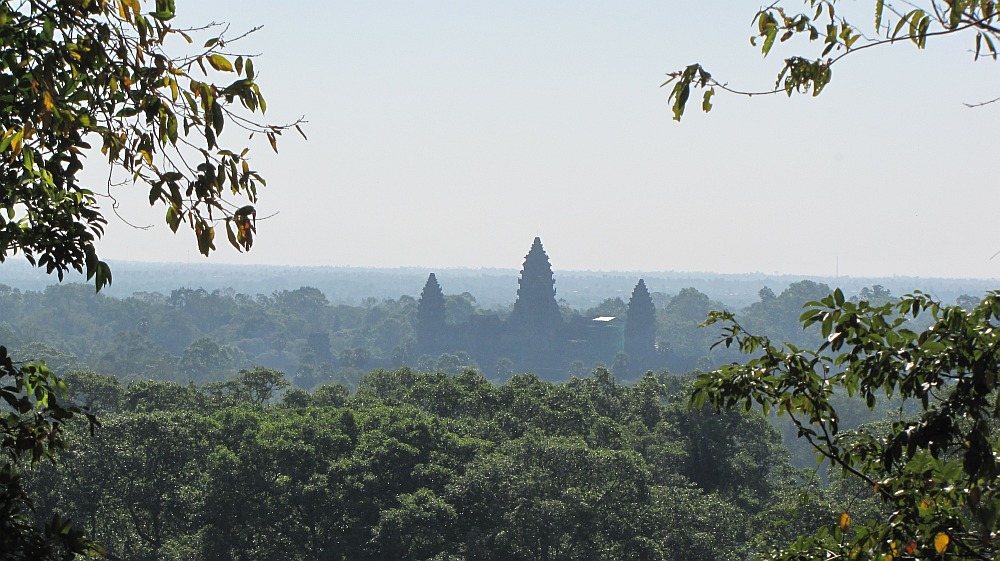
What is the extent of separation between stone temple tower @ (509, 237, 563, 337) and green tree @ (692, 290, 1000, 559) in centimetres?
9463

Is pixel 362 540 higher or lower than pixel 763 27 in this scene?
lower

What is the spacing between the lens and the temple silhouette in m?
102

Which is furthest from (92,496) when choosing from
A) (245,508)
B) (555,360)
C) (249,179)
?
(555,360)

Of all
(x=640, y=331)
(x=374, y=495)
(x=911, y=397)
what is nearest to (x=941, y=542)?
(x=911, y=397)

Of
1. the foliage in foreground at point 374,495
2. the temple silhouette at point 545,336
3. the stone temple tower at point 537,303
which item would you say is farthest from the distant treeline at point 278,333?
the foliage in foreground at point 374,495

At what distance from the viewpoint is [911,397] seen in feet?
16.3

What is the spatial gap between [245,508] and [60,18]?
58.7 ft

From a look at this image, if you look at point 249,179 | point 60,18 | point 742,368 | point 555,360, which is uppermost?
point 60,18

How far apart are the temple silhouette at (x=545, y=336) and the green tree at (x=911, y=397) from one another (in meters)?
94.4

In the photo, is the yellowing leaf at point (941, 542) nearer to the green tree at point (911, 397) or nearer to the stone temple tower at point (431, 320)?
the green tree at point (911, 397)

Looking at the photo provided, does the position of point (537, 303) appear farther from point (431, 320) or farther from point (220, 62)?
point (220, 62)

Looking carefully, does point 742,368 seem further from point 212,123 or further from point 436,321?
point 436,321

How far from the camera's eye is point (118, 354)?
90.9m

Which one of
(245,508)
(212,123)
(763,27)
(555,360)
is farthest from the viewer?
(555,360)
